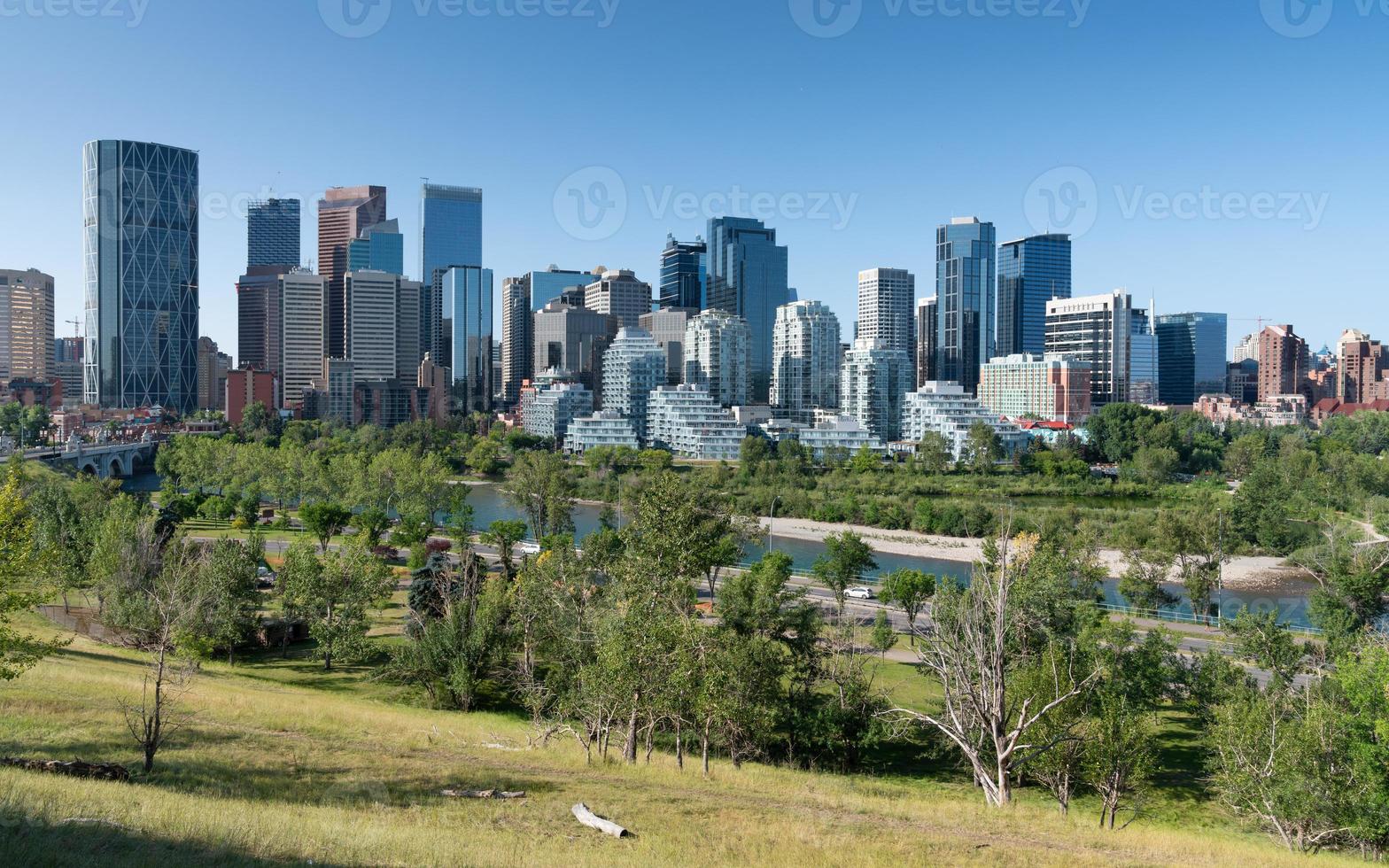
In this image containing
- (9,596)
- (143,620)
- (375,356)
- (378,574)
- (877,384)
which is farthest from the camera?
Answer: (375,356)

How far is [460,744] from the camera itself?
48.0 feet

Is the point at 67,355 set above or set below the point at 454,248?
below

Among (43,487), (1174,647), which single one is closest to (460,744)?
(1174,647)

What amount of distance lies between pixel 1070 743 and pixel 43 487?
3595 centimetres

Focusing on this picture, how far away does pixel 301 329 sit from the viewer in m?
136

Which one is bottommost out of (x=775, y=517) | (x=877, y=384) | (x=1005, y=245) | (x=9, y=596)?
(x=775, y=517)

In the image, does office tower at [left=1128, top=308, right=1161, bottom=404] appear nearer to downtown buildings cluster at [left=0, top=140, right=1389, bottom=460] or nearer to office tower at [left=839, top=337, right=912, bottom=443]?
downtown buildings cluster at [left=0, top=140, right=1389, bottom=460]

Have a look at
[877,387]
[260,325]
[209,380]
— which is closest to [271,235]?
[260,325]

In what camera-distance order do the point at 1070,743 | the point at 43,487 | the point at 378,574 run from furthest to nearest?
the point at 43,487
the point at 378,574
the point at 1070,743

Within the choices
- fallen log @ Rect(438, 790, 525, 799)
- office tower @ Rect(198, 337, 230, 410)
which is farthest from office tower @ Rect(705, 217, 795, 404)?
fallen log @ Rect(438, 790, 525, 799)

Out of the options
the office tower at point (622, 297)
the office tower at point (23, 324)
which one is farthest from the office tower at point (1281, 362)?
the office tower at point (23, 324)

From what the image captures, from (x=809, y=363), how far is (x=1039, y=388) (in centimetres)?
2664

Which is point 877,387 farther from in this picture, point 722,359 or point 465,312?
point 465,312

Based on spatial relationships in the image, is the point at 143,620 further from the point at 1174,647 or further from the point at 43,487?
the point at 1174,647
